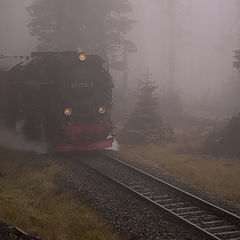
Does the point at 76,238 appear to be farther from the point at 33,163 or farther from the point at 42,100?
the point at 42,100

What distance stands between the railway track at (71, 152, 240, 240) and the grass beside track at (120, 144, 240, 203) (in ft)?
4.28

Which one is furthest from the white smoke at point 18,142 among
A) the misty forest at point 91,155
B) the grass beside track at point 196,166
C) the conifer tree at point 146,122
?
the conifer tree at point 146,122

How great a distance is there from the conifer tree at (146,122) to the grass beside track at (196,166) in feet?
2.63

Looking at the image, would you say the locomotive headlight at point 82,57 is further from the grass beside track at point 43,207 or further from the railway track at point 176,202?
the grass beside track at point 43,207

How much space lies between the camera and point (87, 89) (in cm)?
1477

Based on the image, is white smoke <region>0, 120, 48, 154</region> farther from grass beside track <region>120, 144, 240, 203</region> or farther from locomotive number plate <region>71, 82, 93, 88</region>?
grass beside track <region>120, 144, 240, 203</region>

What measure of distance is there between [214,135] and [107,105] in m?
5.58

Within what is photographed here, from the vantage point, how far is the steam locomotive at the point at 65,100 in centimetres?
1432

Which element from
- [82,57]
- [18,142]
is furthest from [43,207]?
[18,142]

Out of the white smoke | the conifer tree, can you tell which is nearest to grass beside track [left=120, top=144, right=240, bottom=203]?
the conifer tree

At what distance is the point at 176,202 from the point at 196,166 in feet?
14.2

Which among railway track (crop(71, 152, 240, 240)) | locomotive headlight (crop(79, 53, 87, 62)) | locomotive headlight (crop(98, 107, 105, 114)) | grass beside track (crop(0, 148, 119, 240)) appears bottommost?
railway track (crop(71, 152, 240, 240))

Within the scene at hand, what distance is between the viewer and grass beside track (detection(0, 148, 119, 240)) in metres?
7.23

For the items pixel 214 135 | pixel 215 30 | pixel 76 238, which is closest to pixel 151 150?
pixel 214 135
